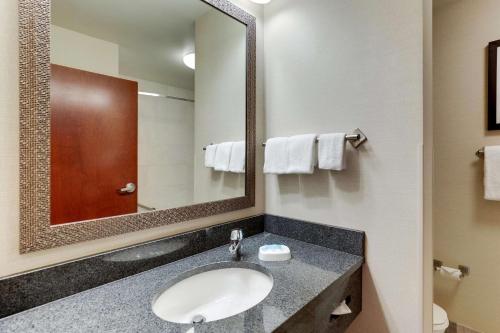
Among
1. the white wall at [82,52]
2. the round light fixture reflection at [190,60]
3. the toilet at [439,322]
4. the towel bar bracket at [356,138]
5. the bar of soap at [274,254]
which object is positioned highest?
the round light fixture reflection at [190,60]

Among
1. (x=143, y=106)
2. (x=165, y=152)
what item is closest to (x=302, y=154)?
(x=165, y=152)

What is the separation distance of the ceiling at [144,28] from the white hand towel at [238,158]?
1.29 ft

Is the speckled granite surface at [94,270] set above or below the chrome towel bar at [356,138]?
below

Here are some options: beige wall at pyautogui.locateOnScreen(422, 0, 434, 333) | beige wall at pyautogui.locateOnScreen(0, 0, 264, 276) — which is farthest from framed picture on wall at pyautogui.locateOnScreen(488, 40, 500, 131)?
beige wall at pyautogui.locateOnScreen(0, 0, 264, 276)

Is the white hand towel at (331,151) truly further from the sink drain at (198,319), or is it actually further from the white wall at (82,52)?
the white wall at (82,52)

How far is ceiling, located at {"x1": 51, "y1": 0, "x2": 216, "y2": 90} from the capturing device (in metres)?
0.84

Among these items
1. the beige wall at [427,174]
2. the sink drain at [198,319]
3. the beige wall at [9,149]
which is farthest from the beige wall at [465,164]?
the beige wall at [9,149]

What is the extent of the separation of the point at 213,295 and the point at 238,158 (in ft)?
2.28

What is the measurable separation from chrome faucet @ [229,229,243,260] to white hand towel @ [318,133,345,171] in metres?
0.48

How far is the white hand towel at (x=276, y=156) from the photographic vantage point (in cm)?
126

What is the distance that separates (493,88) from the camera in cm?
162

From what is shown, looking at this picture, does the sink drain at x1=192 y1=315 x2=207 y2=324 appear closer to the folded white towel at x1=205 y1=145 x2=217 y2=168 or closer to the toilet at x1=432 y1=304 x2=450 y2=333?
the folded white towel at x1=205 y1=145 x2=217 y2=168

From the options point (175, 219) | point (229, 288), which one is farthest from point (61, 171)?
point (229, 288)

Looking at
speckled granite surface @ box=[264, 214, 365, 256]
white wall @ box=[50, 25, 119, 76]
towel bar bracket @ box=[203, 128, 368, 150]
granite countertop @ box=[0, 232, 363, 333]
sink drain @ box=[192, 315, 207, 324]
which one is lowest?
sink drain @ box=[192, 315, 207, 324]
